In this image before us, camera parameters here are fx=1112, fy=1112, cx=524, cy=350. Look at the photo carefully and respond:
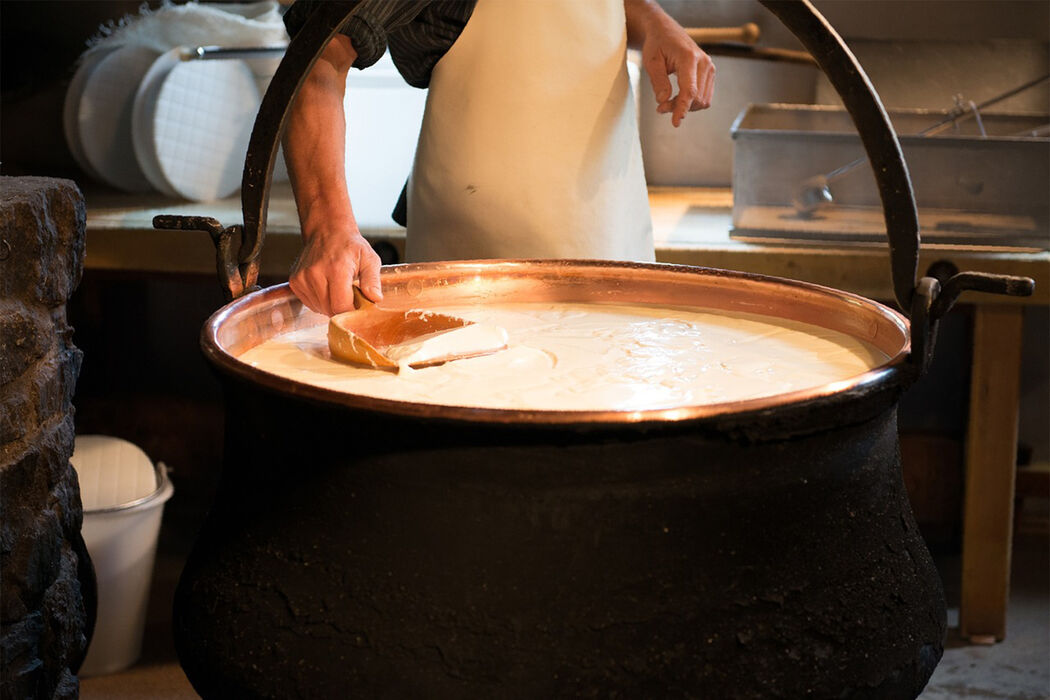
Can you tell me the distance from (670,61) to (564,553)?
1.08 metres

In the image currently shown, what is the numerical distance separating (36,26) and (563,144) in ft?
7.92

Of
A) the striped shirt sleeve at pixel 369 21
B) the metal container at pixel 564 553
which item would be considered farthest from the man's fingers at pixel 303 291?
the striped shirt sleeve at pixel 369 21

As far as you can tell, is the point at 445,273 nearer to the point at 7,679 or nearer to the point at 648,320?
the point at 648,320

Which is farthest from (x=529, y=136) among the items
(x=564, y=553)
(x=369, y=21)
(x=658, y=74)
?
(x=564, y=553)

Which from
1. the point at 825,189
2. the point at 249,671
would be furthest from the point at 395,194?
the point at 249,671

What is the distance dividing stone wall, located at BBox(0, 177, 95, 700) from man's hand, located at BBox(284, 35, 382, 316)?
37 centimetres

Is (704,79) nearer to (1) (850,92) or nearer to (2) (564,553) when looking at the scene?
(1) (850,92)

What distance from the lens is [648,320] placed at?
1.49 metres

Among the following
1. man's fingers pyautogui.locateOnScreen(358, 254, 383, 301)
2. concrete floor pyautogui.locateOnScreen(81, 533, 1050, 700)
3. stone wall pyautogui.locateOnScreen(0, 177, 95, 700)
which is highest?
man's fingers pyautogui.locateOnScreen(358, 254, 383, 301)

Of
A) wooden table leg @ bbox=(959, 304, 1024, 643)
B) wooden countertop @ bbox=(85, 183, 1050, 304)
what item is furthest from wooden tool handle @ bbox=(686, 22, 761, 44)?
wooden table leg @ bbox=(959, 304, 1024, 643)

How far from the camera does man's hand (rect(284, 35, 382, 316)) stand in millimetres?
1341

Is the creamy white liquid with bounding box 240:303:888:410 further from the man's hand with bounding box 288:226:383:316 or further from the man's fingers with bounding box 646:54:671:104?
the man's fingers with bounding box 646:54:671:104

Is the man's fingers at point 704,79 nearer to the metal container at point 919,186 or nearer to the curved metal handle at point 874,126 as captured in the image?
the curved metal handle at point 874,126

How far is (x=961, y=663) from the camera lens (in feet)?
8.41
